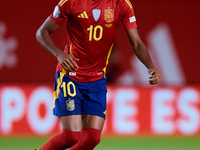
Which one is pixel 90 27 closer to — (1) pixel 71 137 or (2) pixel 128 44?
(1) pixel 71 137

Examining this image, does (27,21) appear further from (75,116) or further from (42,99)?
(75,116)

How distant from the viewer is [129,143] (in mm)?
7328

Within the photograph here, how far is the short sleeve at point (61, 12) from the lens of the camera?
4.34m

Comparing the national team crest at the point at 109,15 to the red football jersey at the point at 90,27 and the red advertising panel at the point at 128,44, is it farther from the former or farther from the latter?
the red advertising panel at the point at 128,44

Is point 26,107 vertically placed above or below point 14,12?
below

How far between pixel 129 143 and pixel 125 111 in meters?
0.82

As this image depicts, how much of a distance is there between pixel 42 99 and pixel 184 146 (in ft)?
8.01

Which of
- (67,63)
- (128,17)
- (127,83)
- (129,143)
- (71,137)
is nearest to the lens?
(67,63)

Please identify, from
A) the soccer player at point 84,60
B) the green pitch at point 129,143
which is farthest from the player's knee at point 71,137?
the green pitch at point 129,143

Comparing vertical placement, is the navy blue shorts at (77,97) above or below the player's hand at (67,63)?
below

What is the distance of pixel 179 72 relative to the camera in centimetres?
923

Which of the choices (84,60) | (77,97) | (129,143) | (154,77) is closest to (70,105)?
(77,97)

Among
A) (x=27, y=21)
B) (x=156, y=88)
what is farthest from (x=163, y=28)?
(x=27, y=21)

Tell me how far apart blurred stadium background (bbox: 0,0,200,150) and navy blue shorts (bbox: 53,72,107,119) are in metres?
2.28
